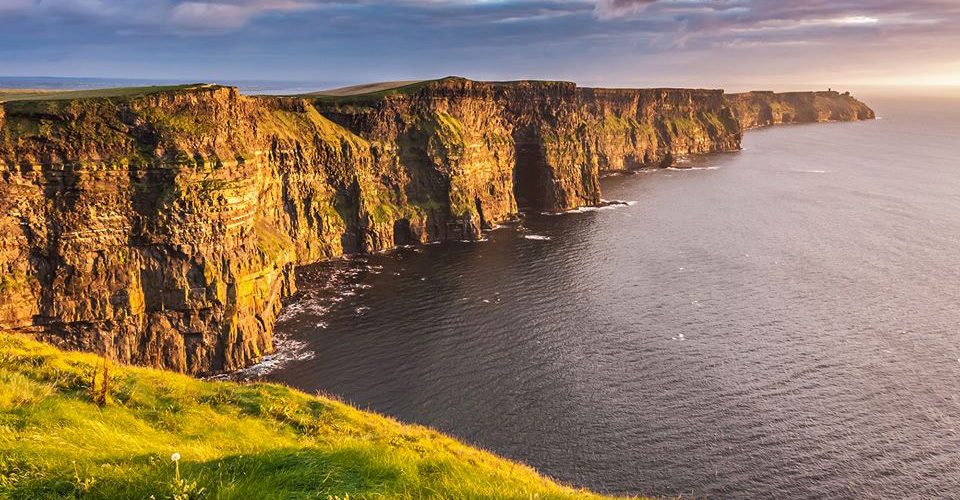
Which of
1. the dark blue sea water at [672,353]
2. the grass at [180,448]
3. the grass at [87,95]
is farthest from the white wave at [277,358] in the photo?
the grass at [180,448]

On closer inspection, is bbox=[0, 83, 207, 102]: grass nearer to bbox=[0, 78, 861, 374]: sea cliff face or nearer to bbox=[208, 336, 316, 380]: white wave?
bbox=[0, 78, 861, 374]: sea cliff face

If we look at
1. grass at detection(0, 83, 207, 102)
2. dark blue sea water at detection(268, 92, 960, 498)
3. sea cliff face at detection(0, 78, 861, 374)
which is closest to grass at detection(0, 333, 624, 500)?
dark blue sea water at detection(268, 92, 960, 498)

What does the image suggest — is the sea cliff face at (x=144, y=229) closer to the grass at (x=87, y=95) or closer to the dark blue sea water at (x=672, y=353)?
the grass at (x=87, y=95)

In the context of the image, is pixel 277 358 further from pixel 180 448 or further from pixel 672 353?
pixel 180 448

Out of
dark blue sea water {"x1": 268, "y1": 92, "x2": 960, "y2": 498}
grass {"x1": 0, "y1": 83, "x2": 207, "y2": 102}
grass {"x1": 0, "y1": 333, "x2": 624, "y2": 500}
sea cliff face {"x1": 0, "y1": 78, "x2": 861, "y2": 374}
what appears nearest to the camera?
grass {"x1": 0, "y1": 333, "x2": 624, "y2": 500}

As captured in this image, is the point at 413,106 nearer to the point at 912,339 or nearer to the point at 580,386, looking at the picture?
the point at 580,386

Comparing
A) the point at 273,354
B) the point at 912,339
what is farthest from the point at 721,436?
the point at 273,354

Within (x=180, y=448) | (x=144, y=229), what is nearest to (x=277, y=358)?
(x=144, y=229)
